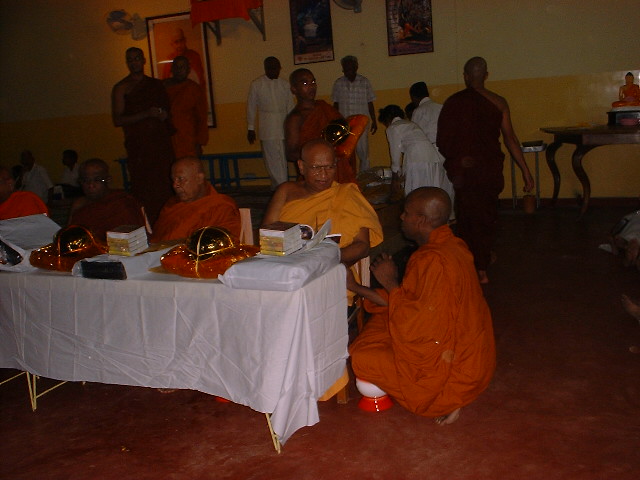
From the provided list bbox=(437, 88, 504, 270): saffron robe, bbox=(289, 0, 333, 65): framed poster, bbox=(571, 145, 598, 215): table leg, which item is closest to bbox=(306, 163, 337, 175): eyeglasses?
bbox=(437, 88, 504, 270): saffron robe

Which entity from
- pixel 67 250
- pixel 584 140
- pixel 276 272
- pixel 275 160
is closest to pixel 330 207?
pixel 276 272

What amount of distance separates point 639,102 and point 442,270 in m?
5.64

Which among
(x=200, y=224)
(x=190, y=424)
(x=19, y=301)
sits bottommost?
(x=190, y=424)

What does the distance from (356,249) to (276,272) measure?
928 millimetres

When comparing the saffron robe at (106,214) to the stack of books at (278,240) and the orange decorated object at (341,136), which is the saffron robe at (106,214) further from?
the orange decorated object at (341,136)

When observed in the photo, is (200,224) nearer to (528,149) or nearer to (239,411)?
(239,411)

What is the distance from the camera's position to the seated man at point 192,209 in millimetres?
3486

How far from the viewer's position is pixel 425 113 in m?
6.49

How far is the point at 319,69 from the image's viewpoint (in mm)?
9172

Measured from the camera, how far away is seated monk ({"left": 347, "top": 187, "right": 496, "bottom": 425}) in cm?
278

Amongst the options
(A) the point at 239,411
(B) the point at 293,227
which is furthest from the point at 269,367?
(A) the point at 239,411

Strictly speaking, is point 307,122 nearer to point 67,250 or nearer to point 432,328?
point 67,250

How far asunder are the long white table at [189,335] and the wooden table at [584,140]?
5099mm

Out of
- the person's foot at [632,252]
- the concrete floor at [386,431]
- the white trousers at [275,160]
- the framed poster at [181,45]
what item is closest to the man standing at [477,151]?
the person's foot at [632,252]
